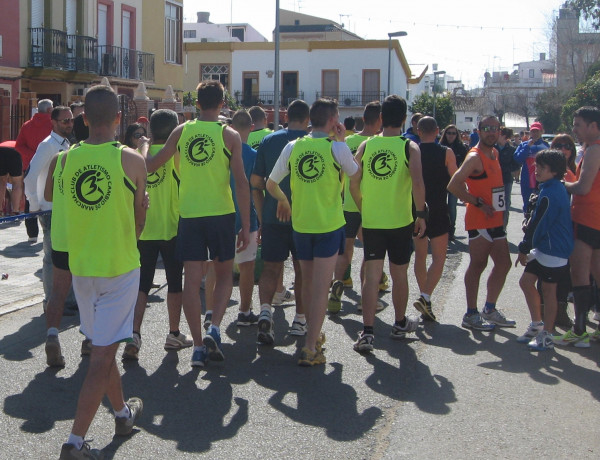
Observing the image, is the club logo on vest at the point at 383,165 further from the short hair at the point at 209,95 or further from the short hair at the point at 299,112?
the short hair at the point at 209,95

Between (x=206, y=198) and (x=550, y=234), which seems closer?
(x=206, y=198)

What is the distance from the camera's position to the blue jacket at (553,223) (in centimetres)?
668

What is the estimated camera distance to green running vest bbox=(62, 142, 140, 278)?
421 centimetres

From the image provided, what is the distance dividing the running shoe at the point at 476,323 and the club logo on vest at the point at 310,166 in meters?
2.34

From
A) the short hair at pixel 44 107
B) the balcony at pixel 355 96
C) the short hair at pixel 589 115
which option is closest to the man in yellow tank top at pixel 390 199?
the short hair at pixel 589 115

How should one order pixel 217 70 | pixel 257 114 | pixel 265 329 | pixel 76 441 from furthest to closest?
pixel 217 70 < pixel 257 114 < pixel 265 329 < pixel 76 441

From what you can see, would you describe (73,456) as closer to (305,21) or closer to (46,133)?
(46,133)

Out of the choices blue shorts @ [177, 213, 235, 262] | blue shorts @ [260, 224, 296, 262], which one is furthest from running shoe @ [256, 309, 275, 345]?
blue shorts @ [177, 213, 235, 262]

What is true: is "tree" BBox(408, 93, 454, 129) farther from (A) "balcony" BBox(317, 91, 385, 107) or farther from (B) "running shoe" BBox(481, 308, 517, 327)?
(B) "running shoe" BBox(481, 308, 517, 327)

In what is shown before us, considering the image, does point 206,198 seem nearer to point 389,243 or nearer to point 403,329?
point 389,243

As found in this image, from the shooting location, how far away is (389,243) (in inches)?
265

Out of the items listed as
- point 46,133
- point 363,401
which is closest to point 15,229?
point 46,133

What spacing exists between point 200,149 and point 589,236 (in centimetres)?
349

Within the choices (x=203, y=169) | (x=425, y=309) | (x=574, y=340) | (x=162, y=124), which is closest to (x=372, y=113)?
(x=425, y=309)
